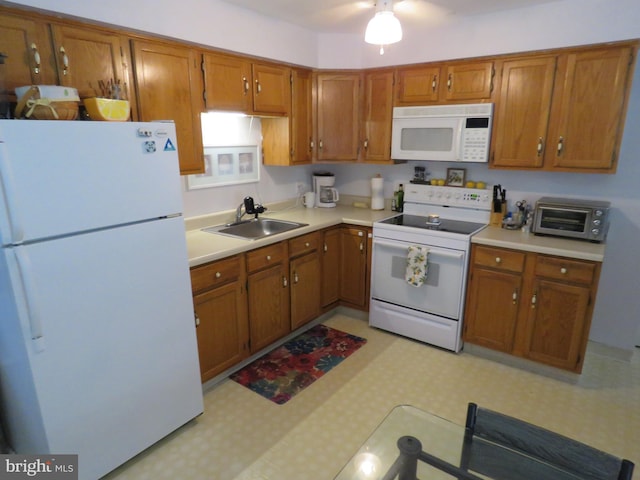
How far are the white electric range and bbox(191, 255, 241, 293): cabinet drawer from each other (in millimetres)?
1260

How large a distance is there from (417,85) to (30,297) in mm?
2939

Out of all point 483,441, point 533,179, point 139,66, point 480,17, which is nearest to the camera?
point 483,441

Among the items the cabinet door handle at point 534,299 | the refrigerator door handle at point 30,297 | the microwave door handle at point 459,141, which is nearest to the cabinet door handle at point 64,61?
the refrigerator door handle at point 30,297

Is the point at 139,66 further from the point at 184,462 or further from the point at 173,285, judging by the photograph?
the point at 184,462

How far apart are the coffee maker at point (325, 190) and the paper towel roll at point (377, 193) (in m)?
0.36

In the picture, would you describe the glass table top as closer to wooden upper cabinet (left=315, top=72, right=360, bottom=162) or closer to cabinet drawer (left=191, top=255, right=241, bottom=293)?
cabinet drawer (left=191, top=255, right=241, bottom=293)

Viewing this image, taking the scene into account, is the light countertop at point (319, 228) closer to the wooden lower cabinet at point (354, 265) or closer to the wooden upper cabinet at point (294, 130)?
the wooden lower cabinet at point (354, 265)

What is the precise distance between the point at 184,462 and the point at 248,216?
6.33ft

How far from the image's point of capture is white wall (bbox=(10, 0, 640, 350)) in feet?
7.68

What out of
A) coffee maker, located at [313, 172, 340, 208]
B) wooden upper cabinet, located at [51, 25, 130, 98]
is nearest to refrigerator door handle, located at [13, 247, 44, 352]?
wooden upper cabinet, located at [51, 25, 130, 98]

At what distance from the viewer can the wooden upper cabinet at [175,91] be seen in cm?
219

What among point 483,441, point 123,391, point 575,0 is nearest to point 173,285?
point 123,391

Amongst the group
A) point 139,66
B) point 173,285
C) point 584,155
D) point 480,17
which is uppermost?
point 480,17

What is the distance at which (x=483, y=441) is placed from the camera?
1.49m
